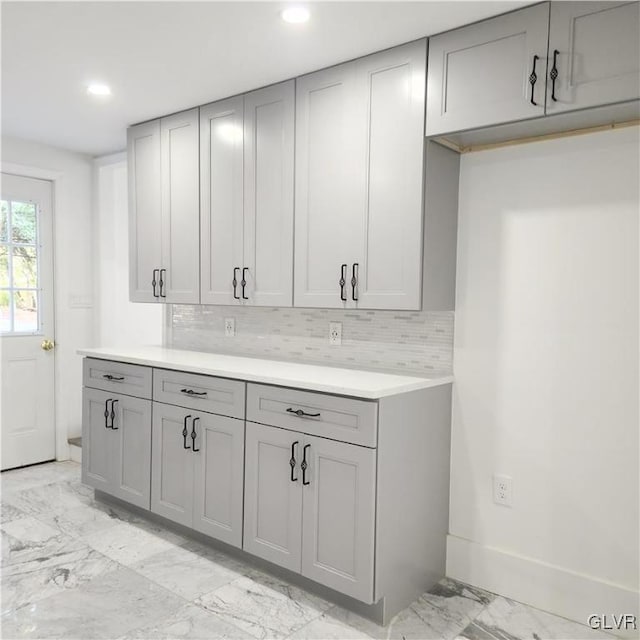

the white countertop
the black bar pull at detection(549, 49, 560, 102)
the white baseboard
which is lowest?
the white baseboard

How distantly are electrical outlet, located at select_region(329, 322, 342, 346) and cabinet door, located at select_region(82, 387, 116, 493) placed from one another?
132 centimetres

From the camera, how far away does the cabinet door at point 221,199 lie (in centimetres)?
299

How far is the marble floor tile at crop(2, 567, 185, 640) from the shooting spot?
213cm

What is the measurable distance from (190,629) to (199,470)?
2.53 ft

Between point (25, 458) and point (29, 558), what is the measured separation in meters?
1.60

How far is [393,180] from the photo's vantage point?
2.38 m

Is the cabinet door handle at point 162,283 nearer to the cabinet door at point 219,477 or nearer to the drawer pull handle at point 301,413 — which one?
the cabinet door at point 219,477

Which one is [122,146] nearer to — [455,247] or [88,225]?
[88,225]

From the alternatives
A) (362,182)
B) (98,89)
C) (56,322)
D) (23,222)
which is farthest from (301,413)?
(23,222)

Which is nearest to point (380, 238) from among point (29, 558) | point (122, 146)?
point (29, 558)

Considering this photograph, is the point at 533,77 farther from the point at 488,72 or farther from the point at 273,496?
the point at 273,496

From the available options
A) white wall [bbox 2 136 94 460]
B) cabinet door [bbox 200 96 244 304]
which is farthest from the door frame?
cabinet door [bbox 200 96 244 304]

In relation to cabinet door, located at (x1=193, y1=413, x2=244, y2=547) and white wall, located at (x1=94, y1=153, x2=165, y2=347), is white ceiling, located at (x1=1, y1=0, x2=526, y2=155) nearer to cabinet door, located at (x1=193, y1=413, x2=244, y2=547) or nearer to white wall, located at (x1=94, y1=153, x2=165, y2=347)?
white wall, located at (x1=94, y1=153, x2=165, y2=347)

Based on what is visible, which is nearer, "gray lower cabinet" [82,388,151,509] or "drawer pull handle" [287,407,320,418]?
"drawer pull handle" [287,407,320,418]
